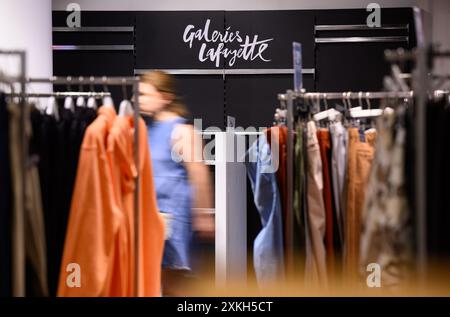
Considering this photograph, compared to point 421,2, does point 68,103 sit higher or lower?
lower

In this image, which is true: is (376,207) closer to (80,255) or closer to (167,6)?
(80,255)

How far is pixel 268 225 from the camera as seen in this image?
2.39 m

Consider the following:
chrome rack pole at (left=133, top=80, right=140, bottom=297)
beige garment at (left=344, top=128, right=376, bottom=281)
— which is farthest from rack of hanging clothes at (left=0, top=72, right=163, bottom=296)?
beige garment at (left=344, top=128, right=376, bottom=281)

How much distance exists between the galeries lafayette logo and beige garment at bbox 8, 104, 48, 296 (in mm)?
2235

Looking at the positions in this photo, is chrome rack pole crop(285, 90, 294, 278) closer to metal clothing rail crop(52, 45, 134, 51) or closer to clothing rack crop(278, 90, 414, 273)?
clothing rack crop(278, 90, 414, 273)

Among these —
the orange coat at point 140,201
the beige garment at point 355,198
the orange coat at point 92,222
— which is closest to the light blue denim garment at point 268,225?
the beige garment at point 355,198

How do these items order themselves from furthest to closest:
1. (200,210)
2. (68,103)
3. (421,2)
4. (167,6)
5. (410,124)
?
(167,6)
(421,2)
(200,210)
(68,103)
(410,124)

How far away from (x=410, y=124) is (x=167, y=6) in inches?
103

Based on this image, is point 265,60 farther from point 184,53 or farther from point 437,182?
point 437,182

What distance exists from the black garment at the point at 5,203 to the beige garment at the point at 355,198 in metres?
1.21

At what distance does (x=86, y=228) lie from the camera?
193 cm

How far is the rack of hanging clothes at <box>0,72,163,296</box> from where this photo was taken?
1.93m

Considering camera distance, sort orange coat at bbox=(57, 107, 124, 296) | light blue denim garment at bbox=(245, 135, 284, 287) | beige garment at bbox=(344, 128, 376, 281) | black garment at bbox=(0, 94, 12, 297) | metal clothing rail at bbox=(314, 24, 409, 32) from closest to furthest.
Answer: black garment at bbox=(0, 94, 12, 297) < orange coat at bbox=(57, 107, 124, 296) < beige garment at bbox=(344, 128, 376, 281) < light blue denim garment at bbox=(245, 135, 284, 287) < metal clothing rail at bbox=(314, 24, 409, 32)
